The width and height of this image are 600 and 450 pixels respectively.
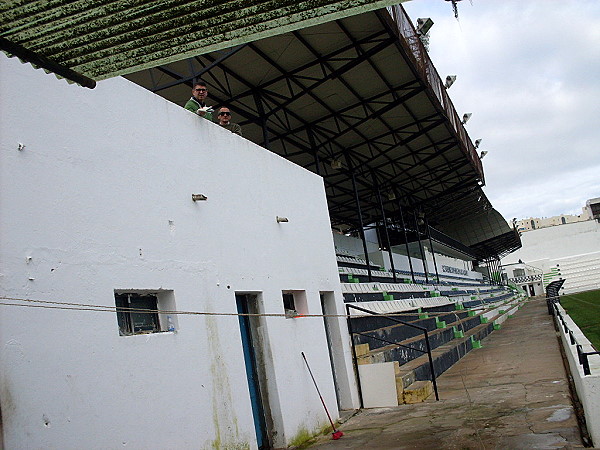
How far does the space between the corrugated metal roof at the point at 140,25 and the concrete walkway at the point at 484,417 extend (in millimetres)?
4788

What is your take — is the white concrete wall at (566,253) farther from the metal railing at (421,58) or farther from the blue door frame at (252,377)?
the blue door frame at (252,377)

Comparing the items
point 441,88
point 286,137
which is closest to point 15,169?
point 286,137

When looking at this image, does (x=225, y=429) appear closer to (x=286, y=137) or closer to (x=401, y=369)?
(x=401, y=369)

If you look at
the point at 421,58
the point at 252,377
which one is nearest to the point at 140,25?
the point at 252,377

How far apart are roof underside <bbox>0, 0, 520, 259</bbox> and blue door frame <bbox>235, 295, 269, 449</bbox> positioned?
3.05 m

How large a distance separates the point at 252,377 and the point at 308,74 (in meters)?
8.15

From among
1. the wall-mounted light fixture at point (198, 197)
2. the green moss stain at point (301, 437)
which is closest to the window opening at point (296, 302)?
the green moss stain at point (301, 437)

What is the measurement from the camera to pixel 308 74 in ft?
44.0

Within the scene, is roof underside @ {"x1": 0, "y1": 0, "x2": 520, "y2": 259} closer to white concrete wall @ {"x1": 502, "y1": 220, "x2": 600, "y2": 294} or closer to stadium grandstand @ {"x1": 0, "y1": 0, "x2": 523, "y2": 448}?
stadium grandstand @ {"x1": 0, "y1": 0, "x2": 523, "y2": 448}

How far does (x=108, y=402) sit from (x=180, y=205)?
7.33 ft

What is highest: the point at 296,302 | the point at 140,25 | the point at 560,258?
the point at 560,258

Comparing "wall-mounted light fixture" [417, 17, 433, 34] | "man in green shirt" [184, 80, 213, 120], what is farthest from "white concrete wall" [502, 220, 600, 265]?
"man in green shirt" [184, 80, 213, 120]

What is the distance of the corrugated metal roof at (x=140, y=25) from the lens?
3135 mm

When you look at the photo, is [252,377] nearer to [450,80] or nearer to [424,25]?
[424,25]
